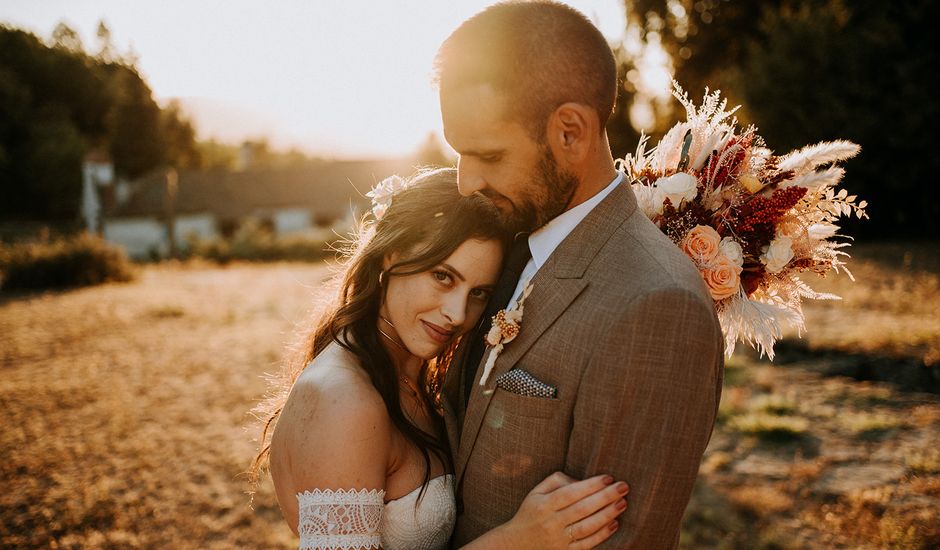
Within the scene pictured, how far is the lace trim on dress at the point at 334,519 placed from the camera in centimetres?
200

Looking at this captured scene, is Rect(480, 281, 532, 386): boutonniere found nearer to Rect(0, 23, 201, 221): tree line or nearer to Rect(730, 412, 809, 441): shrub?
Rect(730, 412, 809, 441): shrub

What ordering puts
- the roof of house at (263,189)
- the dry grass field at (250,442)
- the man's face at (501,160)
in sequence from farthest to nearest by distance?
the roof of house at (263,189)
the dry grass field at (250,442)
the man's face at (501,160)

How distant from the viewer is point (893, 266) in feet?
44.3

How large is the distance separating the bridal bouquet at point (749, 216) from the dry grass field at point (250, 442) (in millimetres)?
2746

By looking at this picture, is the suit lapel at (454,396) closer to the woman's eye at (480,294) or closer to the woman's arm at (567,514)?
the woman's eye at (480,294)

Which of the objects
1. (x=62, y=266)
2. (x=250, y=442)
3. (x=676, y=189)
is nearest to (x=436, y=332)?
(x=676, y=189)

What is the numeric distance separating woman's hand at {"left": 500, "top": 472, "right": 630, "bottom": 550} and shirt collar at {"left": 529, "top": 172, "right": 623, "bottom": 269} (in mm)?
713

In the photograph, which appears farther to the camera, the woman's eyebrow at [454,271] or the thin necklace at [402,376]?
the thin necklace at [402,376]

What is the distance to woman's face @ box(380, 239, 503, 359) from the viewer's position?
2.38m

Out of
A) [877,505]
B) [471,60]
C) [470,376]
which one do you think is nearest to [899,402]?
[877,505]

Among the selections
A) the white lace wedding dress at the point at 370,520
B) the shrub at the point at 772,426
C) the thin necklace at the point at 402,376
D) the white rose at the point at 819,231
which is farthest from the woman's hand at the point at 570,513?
the shrub at the point at 772,426

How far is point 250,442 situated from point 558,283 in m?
5.73

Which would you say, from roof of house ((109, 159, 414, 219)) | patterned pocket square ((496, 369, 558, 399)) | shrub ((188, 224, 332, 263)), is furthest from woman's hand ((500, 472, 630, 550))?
roof of house ((109, 159, 414, 219))

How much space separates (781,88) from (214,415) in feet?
55.4
